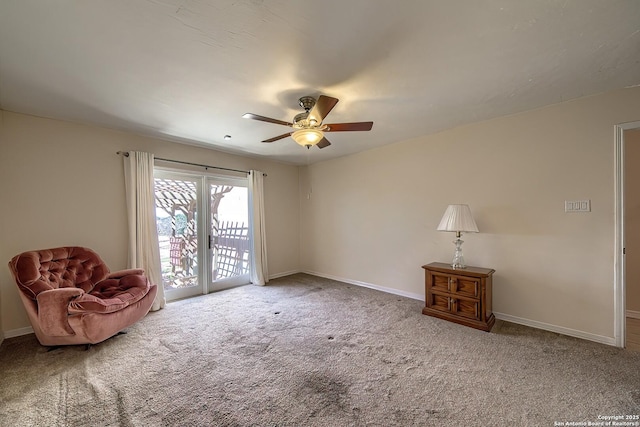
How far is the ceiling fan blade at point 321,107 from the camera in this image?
209 centimetres

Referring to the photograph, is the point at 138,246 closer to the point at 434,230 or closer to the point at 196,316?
the point at 196,316

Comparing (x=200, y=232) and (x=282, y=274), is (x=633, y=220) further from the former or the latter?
(x=200, y=232)

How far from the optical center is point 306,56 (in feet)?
6.21

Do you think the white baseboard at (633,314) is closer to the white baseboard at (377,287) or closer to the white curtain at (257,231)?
the white baseboard at (377,287)

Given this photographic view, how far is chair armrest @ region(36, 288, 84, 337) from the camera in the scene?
7.38 feet

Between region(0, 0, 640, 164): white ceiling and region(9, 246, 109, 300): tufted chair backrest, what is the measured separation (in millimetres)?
1602

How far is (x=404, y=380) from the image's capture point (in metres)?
1.99

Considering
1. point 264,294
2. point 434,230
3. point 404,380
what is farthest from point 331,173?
point 404,380

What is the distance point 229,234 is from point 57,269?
228 centimetres

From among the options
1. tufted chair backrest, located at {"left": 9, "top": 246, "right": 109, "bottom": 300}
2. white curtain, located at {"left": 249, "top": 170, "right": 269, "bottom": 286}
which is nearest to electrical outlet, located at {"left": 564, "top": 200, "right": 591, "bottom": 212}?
white curtain, located at {"left": 249, "top": 170, "right": 269, "bottom": 286}

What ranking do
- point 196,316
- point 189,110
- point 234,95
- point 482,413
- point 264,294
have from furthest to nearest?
point 264,294 < point 196,316 < point 189,110 < point 234,95 < point 482,413

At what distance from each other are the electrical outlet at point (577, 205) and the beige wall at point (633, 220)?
1.17m

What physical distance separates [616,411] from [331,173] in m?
4.46

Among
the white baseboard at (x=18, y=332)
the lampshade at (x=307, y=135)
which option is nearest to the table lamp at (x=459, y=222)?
the lampshade at (x=307, y=135)
